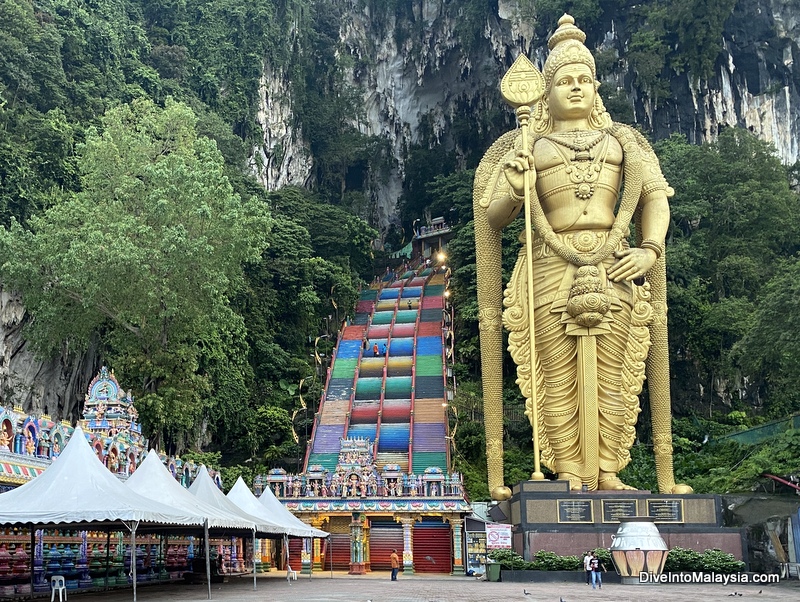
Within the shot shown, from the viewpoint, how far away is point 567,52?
14.2m

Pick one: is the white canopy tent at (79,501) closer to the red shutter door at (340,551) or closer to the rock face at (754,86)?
the red shutter door at (340,551)

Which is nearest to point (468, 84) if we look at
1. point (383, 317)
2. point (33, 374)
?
point (383, 317)

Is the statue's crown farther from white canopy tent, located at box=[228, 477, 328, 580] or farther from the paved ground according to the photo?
white canopy tent, located at box=[228, 477, 328, 580]

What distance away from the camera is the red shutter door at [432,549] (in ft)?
62.5

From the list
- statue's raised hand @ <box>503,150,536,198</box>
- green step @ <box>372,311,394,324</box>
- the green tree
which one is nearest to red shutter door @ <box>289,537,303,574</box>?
the green tree

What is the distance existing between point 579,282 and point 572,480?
2983 mm

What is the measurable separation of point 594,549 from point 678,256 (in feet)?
48.0

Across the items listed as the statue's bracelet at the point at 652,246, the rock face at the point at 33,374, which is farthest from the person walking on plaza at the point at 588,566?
the rock face at the point at 33,374

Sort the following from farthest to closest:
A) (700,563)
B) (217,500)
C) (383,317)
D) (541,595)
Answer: (383,317), (217,500), (700,563), (541,595)

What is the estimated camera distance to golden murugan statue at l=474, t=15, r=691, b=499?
1337 centimetres

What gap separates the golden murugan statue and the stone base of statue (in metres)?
0.70

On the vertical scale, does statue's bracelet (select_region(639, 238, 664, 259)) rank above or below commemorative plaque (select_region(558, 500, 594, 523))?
above

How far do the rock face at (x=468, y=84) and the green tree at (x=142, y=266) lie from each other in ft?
59.0

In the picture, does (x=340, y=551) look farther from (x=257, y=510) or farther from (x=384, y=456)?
(x=257, y=510)
